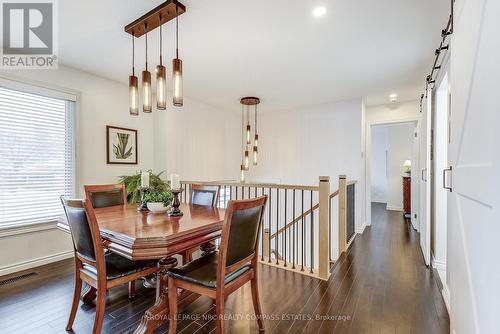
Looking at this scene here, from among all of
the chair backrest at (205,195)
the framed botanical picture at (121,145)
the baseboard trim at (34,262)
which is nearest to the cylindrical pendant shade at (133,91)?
the chair backrest at (205,195)

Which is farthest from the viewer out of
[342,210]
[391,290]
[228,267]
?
[342,210]

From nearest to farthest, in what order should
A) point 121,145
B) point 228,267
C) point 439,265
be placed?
point 228,267 → point 439,265 → point 121,145

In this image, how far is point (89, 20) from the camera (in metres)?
2.23

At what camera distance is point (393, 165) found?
714 cm

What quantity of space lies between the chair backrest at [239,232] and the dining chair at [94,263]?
68 cm

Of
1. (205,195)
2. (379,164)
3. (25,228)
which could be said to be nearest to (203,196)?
(205,195)

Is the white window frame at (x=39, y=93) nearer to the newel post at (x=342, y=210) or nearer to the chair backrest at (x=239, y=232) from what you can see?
the chair backrest at (x=239, y=232)

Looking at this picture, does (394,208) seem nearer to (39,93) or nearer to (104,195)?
(104,195)

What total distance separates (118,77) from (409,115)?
5213 mm

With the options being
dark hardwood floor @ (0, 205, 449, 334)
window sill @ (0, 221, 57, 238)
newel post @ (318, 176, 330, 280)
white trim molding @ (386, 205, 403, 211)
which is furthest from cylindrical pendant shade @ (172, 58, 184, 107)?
white trim molding @ (386, 205, 403, 211)

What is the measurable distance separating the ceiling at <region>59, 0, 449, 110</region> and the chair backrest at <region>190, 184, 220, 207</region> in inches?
62.8

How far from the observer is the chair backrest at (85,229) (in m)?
1.50

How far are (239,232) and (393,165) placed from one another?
7.08 m

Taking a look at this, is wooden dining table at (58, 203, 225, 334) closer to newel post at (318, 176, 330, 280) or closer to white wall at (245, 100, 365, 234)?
newel post at (318, 176, 330, 280)
